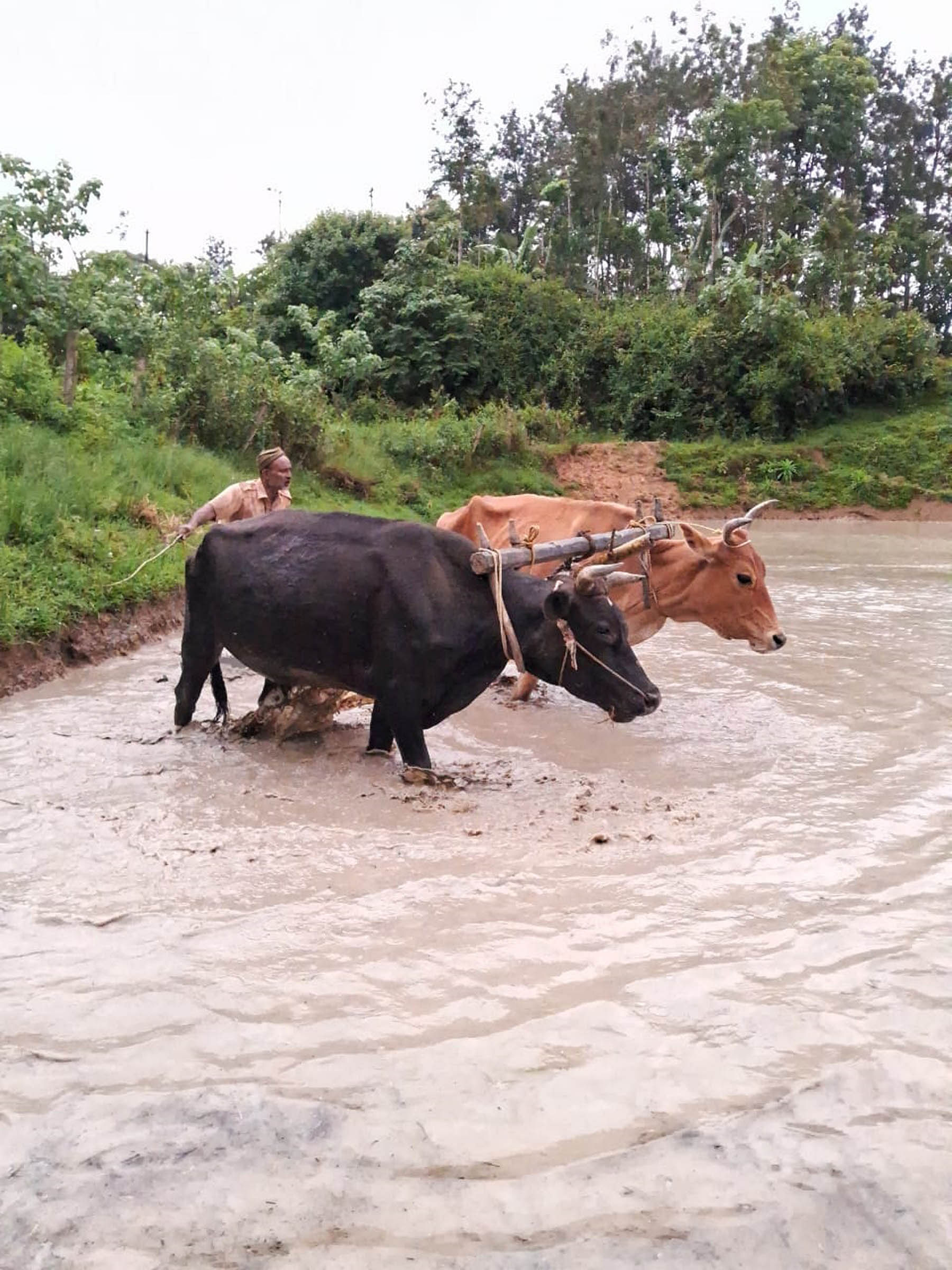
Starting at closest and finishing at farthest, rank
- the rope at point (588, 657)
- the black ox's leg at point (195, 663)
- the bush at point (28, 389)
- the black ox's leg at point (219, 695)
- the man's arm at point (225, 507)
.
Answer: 1. the rope at point (588, 657)
2. the black ox's leg at point (195, 663)
3. the black ox's leg at point (219, 695)
4. the man's arm at point (225, 507)
5. the bush at point (28, 389)

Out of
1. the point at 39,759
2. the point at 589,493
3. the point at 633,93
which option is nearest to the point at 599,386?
the point at 589,493

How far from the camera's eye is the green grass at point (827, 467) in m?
24.1

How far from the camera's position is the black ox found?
19.3 ft

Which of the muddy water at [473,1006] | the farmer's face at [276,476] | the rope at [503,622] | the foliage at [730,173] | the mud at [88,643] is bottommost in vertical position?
the mud at [88,643]

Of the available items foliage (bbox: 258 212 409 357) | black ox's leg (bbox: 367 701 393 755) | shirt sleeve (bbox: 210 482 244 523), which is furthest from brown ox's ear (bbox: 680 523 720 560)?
foliage (bbox: 258 212 409 357)

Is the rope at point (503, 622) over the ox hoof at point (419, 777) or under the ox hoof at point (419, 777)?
over

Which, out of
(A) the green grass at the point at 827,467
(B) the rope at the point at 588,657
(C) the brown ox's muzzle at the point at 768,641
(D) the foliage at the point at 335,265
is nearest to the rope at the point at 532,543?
(B) the rope at the point at 588,657

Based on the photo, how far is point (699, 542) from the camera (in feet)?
25.8

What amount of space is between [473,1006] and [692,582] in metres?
4.72

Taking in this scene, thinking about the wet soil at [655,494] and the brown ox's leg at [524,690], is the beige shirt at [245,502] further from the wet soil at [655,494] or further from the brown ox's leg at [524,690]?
the wet soil at [655,494]

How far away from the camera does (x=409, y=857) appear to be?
4.85 metres

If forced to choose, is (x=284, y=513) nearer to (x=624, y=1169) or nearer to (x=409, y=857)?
(x=409, y=857)

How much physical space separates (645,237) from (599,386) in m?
9.49

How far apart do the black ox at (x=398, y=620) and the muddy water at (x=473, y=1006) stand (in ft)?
1.53
